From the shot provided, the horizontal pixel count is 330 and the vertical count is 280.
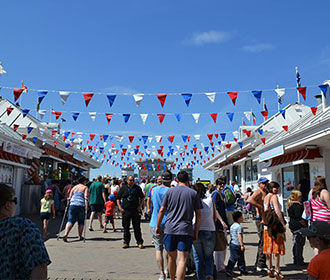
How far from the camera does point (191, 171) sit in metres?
57.1

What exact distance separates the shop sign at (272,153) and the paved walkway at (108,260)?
16.6 ft

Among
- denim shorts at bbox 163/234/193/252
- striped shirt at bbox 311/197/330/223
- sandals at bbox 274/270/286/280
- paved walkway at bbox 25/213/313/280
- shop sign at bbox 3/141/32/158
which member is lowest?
paved walkway at bbox 25/213/313/280

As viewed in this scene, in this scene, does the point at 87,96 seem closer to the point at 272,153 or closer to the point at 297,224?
the point at 297,224

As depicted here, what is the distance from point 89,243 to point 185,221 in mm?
5353

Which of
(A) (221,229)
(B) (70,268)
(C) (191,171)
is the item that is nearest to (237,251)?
(A) (221,229)

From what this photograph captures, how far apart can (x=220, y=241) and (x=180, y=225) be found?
1400mm

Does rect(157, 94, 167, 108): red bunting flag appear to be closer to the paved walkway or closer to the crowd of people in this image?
the paved walkway

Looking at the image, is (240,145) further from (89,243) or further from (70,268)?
(70,268)

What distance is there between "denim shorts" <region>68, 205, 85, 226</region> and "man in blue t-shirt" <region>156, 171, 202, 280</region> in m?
5.26

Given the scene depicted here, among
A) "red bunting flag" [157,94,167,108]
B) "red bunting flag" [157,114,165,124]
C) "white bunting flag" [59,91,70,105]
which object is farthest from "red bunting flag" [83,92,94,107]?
"red bunting flag" [157,114,165,124]

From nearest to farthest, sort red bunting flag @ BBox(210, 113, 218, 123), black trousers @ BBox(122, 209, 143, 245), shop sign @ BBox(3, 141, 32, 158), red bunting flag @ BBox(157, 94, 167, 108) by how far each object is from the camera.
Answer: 1. black trousers @ BBox(122, 209, 143, 245)
2. red bunting flag @ BBox(157, 94, 167, 108)
3. shop sign @ BBox(3, 141, 32, 158)
4. red bunting flag @ BBox(210, 113, 218, 123)

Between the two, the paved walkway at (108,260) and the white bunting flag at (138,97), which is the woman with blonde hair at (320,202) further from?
the white bunting flag at (138,97)

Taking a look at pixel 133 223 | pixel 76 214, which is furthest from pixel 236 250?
pixel 76 214

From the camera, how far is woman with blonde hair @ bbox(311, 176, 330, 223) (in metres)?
5.93
